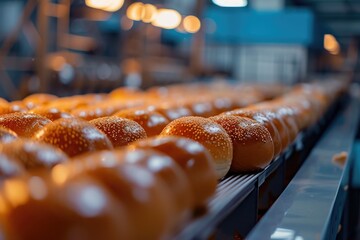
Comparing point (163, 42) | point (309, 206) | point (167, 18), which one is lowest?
point (309, 206)

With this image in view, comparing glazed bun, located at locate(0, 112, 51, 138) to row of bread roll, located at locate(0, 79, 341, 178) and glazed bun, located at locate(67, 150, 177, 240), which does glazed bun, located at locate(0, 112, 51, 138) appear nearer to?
row of bread roll, located at locate(0, 79, 341, 178)

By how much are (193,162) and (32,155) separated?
252mm

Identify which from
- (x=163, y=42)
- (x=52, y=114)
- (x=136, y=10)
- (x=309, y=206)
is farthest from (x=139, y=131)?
(x=163, y=42)

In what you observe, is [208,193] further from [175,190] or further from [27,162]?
[27,162]

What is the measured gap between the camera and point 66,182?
24.9 inches

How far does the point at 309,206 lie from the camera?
1.27 metres

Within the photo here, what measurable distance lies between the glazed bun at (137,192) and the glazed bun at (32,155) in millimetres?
100

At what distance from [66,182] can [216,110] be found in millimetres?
1574

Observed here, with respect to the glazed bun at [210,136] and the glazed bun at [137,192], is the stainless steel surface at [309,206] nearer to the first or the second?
the glazed bun at [210,136]

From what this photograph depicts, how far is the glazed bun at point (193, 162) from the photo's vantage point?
34.5 inches

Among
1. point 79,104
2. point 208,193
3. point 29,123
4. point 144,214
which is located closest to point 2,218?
point 144,214

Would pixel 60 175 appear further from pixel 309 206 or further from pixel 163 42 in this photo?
pixel 163 42

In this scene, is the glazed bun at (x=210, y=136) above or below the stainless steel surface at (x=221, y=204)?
above

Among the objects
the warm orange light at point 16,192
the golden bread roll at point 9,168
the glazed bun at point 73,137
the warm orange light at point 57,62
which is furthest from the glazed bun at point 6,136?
the warm orange light at point 57,62
